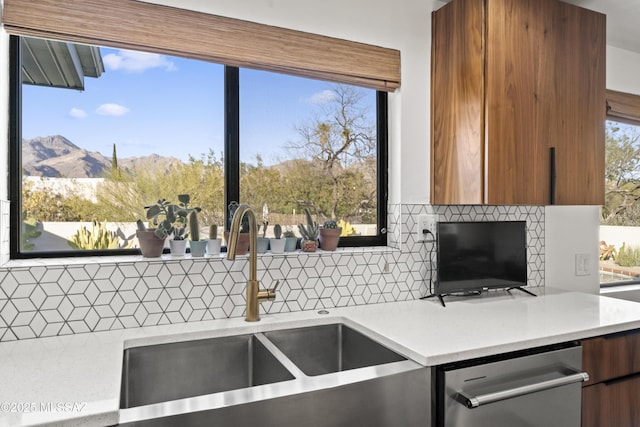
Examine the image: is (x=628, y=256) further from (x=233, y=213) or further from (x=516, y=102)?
(x=233, y=213)

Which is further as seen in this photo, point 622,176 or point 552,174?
point 622,176

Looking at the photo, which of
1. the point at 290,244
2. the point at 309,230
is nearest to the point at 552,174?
the point at 309,230

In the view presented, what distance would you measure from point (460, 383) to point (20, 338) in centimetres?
145

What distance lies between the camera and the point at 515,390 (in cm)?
131

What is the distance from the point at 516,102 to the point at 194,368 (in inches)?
67.9

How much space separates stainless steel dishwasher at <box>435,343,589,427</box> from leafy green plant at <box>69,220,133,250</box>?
4.30 feet

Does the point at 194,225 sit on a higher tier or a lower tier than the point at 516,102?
lower

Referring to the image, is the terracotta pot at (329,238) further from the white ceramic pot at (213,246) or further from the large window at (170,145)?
the white ceramic pot at (213,246)

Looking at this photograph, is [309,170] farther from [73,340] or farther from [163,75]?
[73,340]

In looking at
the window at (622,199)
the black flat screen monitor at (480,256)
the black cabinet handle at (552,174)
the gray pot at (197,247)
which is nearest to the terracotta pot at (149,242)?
the gray pot at (197,247)

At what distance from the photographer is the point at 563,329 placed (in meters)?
1.47

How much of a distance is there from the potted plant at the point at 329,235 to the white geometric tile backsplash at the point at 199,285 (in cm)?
5

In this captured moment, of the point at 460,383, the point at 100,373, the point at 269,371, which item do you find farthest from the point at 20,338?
the point at 460,383

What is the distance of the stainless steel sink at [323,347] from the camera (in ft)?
5.14
